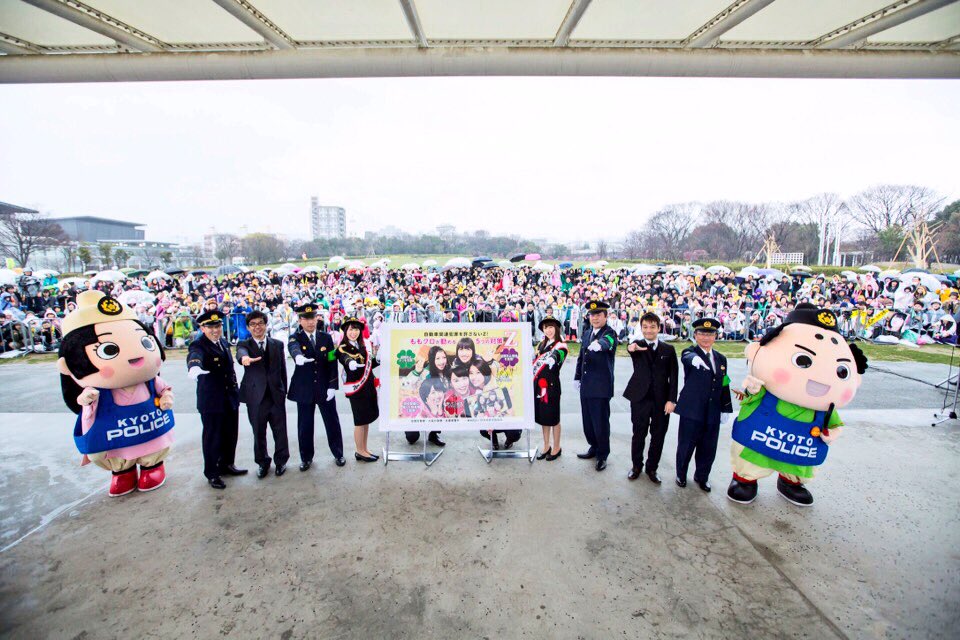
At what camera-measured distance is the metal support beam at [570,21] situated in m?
3.23

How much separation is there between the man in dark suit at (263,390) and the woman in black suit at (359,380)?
2.28 ft

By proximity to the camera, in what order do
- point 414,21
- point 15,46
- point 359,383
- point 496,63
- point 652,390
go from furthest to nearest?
point 359,383 → point 652,390 → point 496,63 → point 15,46 → point 414,21

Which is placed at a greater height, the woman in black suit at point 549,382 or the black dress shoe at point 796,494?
the woman in black suit at point 549,382

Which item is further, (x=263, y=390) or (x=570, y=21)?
(x=263, y=390)

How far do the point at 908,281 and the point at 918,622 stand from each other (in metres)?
17.9

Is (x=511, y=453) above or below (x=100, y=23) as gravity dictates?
below

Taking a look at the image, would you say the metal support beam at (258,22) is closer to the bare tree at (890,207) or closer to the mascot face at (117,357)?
the mascot face at (117,357)

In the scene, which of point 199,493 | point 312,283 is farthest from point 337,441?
point 312,283

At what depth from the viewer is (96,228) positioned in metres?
61.9

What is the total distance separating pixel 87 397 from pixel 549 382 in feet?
14.7

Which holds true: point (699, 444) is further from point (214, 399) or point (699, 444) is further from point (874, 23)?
point (214, 399)

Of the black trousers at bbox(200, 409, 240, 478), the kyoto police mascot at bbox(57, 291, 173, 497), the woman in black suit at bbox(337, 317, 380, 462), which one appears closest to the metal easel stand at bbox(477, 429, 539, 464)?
the woman in black suit at bbox(337, 317, 380, 462)

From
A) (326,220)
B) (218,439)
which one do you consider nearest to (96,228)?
(326,220)

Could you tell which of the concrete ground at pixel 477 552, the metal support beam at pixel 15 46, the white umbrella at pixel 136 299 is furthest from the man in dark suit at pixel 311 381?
the white umbrella at pixel 136 299
